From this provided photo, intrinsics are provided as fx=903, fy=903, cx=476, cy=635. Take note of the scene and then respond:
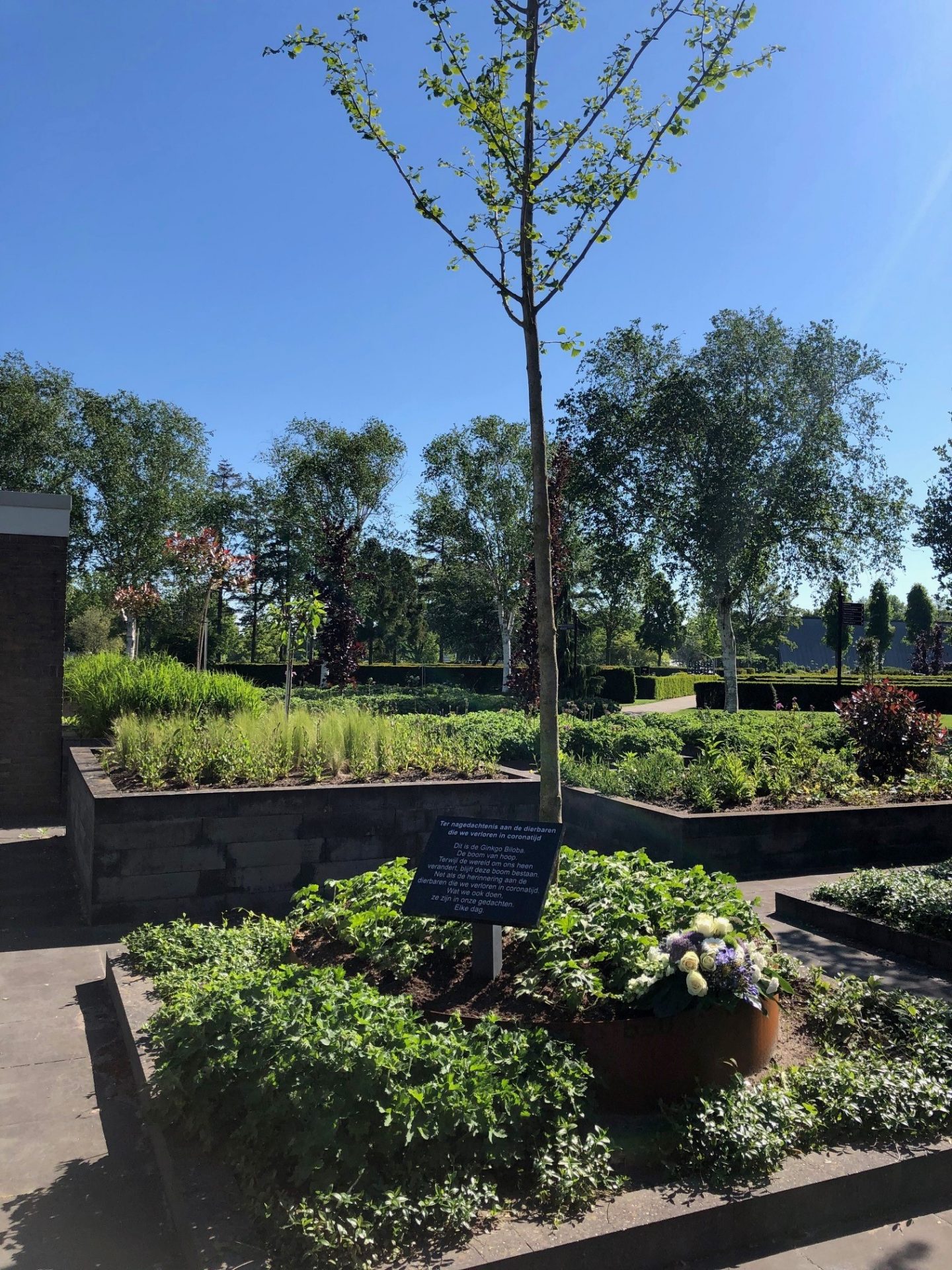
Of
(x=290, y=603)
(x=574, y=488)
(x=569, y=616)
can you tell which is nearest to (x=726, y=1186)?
(x=290, y=603)

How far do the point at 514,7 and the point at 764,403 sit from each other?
70.3 ft

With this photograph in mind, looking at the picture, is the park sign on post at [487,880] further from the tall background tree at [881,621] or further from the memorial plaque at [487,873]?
the tall background tree at [881,621]

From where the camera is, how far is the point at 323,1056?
302 centimetres

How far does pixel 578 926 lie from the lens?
416 cm

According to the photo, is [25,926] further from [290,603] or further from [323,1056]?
[290,603]

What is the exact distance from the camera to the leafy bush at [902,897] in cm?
570

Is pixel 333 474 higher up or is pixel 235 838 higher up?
pixel 333 474

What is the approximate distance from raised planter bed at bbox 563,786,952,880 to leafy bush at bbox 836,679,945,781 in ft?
5.29

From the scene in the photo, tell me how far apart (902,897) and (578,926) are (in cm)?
306

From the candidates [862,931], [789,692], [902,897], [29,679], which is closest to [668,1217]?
[862,931]

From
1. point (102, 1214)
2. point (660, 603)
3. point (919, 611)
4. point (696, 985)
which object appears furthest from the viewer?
point (919, 611)

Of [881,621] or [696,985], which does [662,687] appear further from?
[696,985]

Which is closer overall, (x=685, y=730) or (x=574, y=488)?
(x=685, y=730)

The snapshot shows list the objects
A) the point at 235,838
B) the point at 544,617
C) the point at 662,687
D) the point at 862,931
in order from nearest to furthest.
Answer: the point at 544,617
the point at 862,931
the point at 235,838
the point at 662,687
